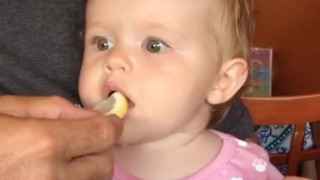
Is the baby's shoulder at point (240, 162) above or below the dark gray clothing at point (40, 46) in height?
below

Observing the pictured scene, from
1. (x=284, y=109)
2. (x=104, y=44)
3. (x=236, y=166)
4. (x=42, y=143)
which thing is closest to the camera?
(x=42, y=143)

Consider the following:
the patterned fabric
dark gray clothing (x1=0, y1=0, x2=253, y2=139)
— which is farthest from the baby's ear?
the patterned fabric

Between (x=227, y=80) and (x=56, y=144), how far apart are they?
394 mm

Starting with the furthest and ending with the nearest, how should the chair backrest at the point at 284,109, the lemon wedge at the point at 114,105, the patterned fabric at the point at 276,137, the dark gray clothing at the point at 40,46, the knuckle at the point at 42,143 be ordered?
1. the patterned fabric at the point at 276,137
2. the chair backrest at the point at 284,109
3. the dark gray clothing at the point at 40,46
4. the lemon wedge at the point at 114,105
5. the knuckle at the point at 42,143

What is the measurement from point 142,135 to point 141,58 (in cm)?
10

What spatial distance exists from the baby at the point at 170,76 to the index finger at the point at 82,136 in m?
0.14

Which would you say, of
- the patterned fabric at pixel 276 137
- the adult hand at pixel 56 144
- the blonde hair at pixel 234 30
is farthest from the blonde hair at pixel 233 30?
the patterned fabric at pixel 276 137

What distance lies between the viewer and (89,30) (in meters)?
0.82

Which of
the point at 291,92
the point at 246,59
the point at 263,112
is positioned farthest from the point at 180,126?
the point at 291,92

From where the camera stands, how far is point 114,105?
688 mm

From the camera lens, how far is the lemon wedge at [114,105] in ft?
2.23

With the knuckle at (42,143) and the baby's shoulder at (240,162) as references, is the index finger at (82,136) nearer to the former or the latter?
the knuckle at (42,143)

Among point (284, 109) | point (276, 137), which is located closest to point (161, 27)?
point (284, 109)

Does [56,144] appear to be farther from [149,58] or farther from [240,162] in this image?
[240,162]
